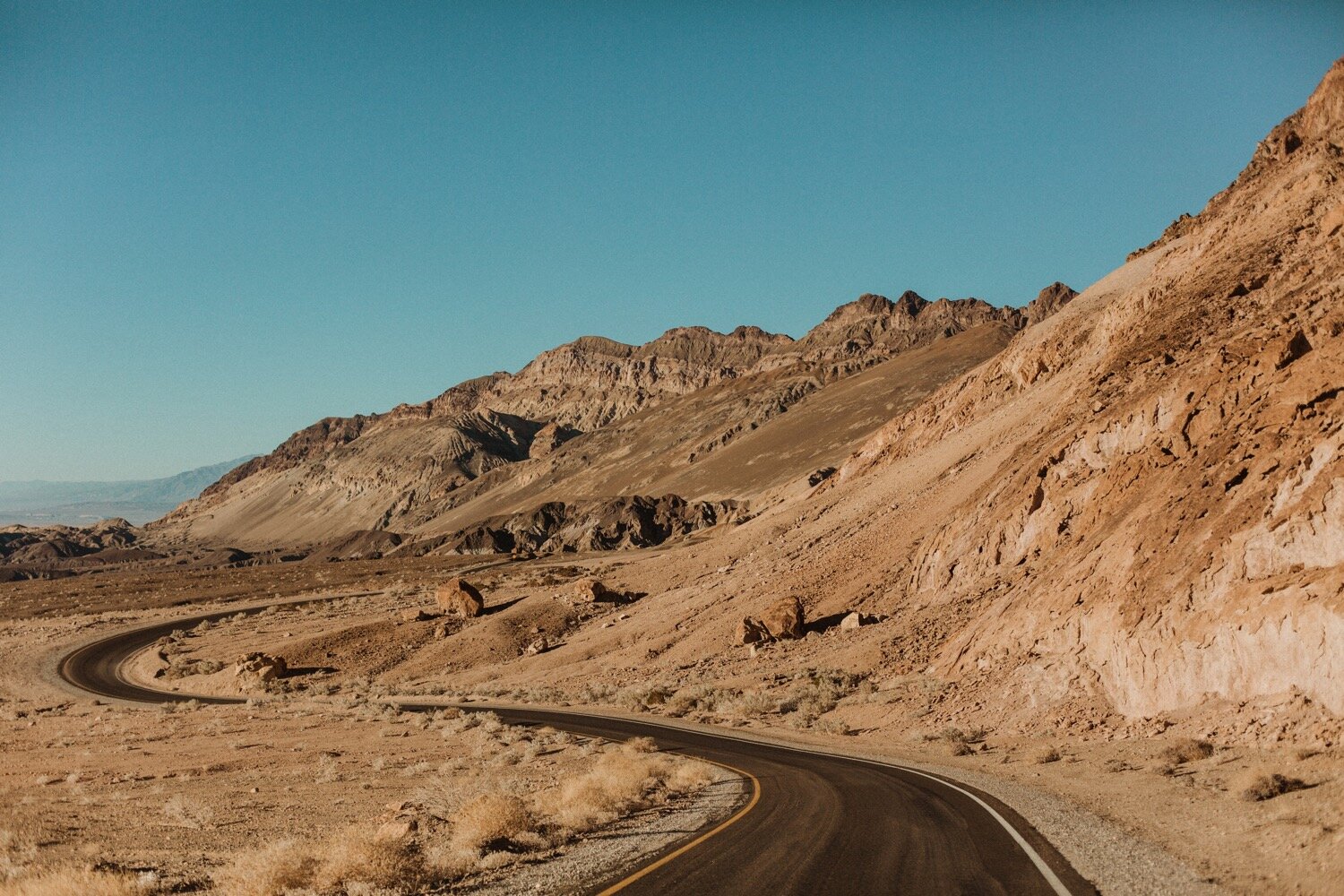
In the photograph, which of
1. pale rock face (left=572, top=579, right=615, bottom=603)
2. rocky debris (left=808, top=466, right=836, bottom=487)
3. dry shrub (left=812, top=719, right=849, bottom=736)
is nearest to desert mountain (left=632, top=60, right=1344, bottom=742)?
dry shrub (left=812, top=719, right=849, bottom=736)

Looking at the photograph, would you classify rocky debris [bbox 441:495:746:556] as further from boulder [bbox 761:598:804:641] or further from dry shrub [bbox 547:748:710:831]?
dry shrub [bbox 547:748:710:831]

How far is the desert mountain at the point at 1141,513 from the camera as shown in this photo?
18.0 meters

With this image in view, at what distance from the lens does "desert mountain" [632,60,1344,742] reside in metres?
18.0

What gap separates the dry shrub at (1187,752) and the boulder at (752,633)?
21.6 metres

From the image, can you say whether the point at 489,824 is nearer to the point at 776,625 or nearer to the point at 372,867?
the point at 372,867

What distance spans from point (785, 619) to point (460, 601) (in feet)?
87.2

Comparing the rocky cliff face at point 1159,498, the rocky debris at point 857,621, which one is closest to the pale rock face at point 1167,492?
the rocky cliff face at point 1159,498

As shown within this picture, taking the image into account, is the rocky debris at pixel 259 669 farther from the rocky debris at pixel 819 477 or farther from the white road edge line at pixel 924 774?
the rocky debris at pixel 819 477

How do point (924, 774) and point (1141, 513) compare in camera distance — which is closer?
point (924, 774)

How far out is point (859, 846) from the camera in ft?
38.3

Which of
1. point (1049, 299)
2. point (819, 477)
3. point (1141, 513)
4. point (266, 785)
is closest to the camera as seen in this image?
point (266, 785)

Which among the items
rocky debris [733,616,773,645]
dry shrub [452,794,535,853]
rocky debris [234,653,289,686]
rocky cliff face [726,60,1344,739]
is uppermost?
rocky cliff face [726,60,1344,739]

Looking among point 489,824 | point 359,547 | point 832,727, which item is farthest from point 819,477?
point 359,547

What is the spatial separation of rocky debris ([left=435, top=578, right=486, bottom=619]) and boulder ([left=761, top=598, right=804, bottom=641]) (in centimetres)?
2426
